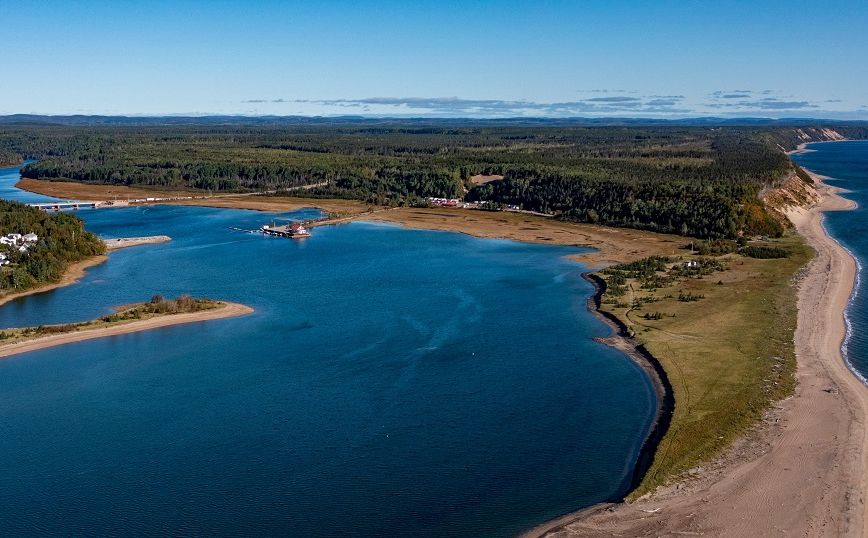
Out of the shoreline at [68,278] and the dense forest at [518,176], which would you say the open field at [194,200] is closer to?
the dense forest at [518,176]

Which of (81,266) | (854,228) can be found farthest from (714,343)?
(854,228)

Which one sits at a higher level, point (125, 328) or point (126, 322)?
point (126, 322)

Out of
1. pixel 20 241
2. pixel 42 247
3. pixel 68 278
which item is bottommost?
pixel 68 278

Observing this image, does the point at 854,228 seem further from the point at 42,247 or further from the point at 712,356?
the point at 42,247

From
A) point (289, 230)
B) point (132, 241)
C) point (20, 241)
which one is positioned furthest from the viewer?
point (289, 230)

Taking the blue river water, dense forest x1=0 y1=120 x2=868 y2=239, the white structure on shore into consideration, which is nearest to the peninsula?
dense forest x1=0 y1=120 x2=868 y2=239

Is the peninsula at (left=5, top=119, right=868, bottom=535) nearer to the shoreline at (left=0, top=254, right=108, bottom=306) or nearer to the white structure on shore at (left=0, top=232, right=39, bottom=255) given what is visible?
the shoreline at (left=0, top=254, right=108, bottom=306)
